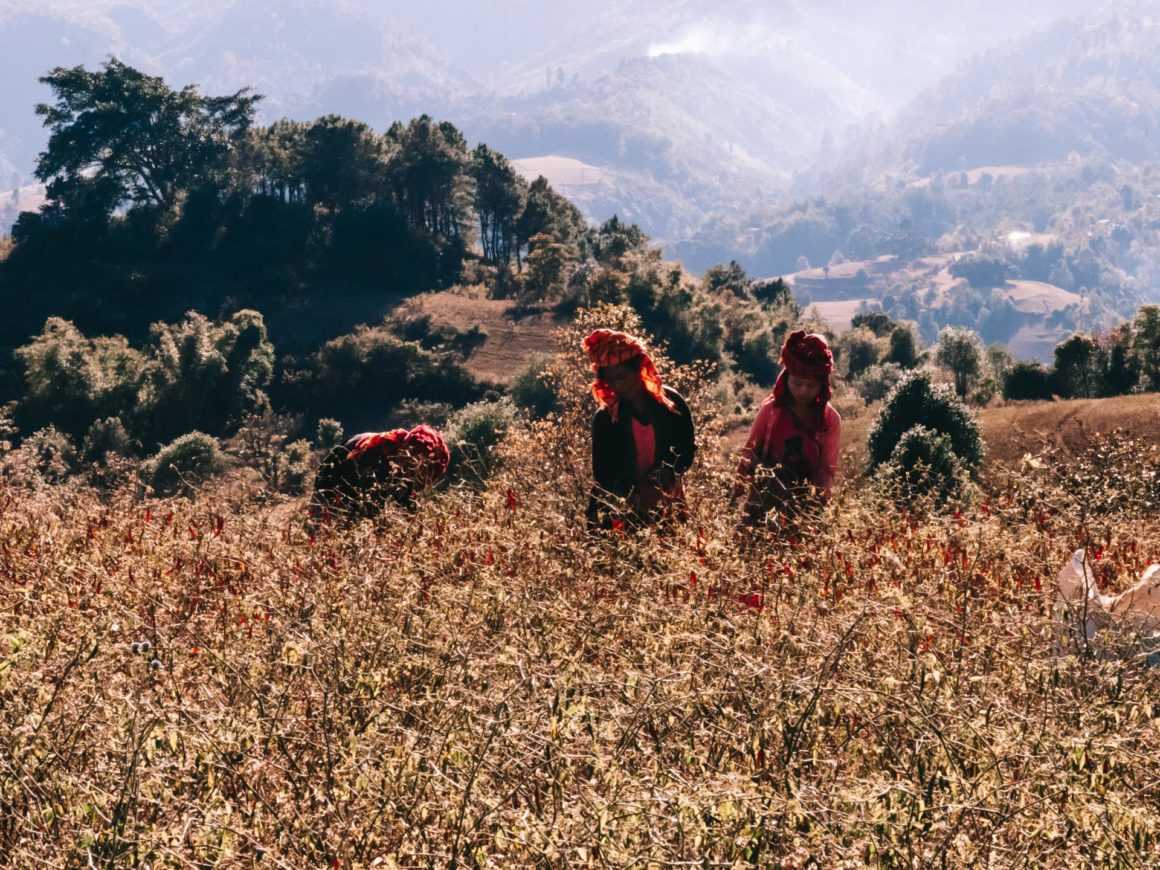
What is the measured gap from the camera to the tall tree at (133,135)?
2741 inches

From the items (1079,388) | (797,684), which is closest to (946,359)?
(1079,388)

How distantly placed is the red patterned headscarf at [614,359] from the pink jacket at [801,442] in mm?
575

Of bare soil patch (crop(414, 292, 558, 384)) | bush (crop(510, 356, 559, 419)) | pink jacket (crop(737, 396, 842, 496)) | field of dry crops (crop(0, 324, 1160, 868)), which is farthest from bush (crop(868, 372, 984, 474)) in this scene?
bare soil patch (crop(414, 292, 558, 384))

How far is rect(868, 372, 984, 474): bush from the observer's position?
19141mm

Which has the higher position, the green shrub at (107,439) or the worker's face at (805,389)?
the worker's face at (805,389)

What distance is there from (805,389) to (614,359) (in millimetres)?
1160

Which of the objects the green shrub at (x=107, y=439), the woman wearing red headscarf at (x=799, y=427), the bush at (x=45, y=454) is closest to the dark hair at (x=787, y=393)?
the woman wearing red headscarf at (x=799, y=427)

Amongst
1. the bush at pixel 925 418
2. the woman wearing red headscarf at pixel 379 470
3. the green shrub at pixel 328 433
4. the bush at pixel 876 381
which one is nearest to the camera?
the woman wearing red headscarf at pixel 379 470

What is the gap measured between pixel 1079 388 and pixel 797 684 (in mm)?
35368

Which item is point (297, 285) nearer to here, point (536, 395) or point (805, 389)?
point (536, 395)

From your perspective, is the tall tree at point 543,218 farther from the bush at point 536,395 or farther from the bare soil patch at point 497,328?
the bush at point 536,395

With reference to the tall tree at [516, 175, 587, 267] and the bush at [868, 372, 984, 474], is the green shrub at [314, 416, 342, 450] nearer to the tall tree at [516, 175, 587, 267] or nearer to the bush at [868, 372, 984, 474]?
the bush at [868, 372, 984, 474]

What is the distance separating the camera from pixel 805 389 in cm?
569

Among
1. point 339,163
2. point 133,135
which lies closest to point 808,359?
point 339,163
